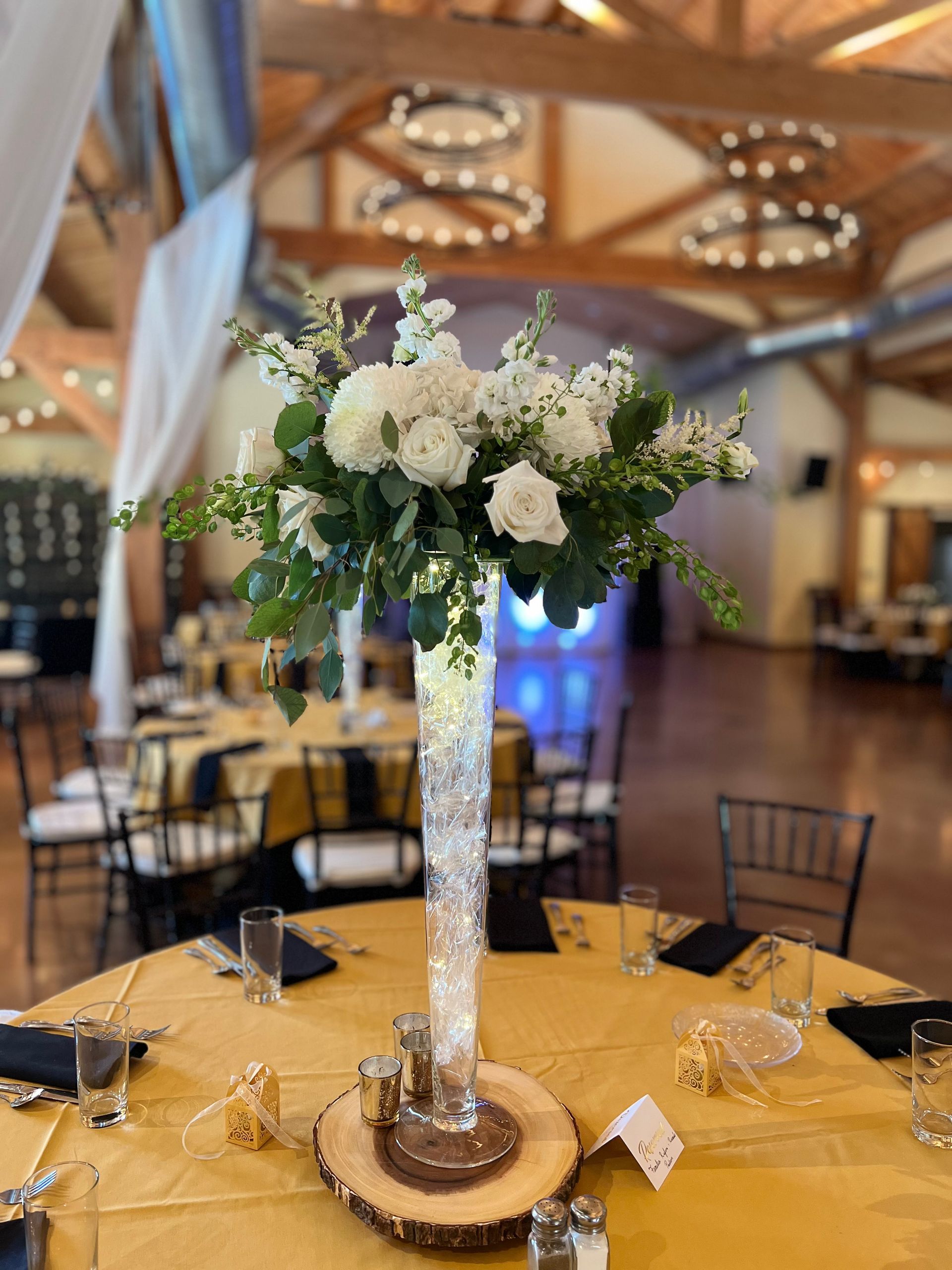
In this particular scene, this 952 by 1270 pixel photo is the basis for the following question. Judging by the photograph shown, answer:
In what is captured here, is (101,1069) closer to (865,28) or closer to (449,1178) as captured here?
(449,1178)

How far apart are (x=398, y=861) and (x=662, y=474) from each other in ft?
8.06

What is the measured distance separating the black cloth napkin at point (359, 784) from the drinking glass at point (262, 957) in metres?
1.95

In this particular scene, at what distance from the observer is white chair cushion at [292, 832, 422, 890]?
3.37m

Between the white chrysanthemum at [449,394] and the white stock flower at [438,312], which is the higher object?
the white stock flower at [438,312]

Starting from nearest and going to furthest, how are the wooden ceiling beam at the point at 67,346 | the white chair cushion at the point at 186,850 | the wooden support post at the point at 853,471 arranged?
the white chair cushion at the point at 186,850
the wooden ceiling beam at the point at 67,346
the wooden support post at the point at 853,471

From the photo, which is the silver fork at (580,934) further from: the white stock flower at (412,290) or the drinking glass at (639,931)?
the white stock flower at (412,290)

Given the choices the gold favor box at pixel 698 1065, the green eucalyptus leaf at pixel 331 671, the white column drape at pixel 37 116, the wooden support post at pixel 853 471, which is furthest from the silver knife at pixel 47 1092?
the wooden support post at pixel 853 471

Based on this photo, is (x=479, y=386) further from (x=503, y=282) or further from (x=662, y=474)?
(x=503, y=282)

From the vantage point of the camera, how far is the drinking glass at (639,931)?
1812 millimetres

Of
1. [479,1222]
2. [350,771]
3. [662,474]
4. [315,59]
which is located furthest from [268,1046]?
[315,59]

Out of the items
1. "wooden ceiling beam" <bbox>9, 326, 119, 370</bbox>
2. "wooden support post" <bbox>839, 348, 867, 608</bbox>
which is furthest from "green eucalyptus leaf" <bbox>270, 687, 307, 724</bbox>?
"wooden support post" <bbox>839, 348, 867, 608</bbox>

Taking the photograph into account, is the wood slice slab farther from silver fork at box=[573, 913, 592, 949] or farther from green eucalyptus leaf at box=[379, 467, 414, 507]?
green eucalyptus leaf at box=[379, 467, 414, 507]

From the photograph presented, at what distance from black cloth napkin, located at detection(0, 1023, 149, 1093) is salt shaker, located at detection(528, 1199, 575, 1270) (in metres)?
0.65

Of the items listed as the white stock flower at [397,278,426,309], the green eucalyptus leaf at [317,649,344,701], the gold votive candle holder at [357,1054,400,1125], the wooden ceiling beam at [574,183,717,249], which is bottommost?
the gold votive candle holder at [357,1054,400,1125]
